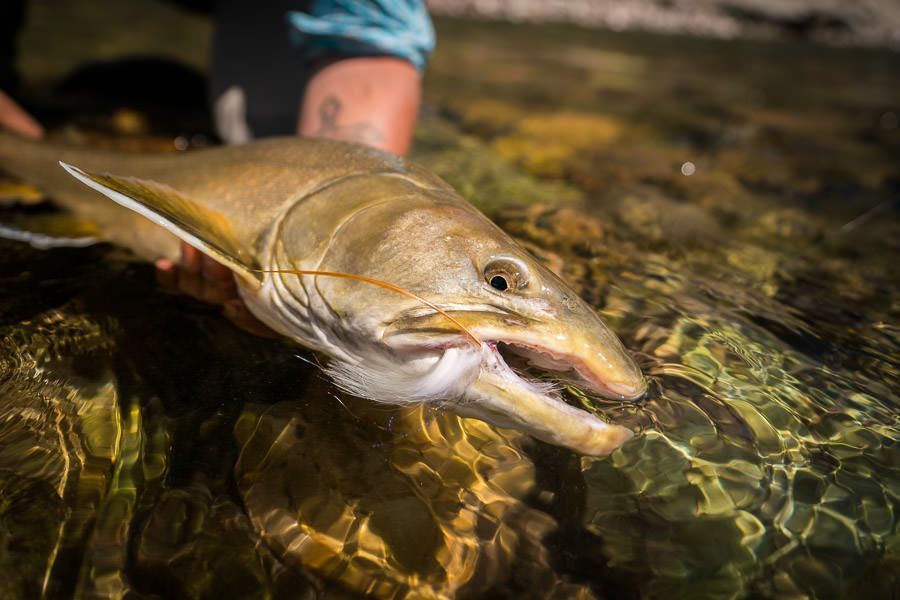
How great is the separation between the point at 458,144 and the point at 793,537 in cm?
360

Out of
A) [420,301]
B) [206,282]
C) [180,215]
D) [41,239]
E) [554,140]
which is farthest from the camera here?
[554,140]

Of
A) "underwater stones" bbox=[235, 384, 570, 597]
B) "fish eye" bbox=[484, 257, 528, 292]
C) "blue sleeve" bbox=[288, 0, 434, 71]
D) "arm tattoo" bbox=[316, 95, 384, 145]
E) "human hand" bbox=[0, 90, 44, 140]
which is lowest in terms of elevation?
"human hand" bbox=[0, 90, 44, 140]

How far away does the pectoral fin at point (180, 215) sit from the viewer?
1728 millimetres

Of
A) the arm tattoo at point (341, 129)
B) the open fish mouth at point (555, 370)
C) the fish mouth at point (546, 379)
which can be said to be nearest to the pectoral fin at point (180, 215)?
the fish mouth at point (546, 379)

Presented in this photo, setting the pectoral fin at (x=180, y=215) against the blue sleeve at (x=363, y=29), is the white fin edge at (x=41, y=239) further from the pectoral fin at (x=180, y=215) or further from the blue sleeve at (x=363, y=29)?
the blue sleeve at (x=363, y=29)

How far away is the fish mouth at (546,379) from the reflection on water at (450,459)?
132mm

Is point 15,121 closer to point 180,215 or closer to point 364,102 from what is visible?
point 364,102

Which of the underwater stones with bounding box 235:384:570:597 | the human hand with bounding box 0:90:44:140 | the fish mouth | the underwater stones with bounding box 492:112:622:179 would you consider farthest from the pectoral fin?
the underwater stones with bounding box 492:112:622:179

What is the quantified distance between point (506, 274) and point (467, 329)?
0.73 ft

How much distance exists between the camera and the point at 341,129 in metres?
3.15

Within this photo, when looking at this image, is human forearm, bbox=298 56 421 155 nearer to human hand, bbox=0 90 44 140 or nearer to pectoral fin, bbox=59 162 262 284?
pectoral fin, bbox=59 162 262 284

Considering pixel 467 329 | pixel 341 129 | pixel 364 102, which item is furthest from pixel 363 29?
pixel 467 329

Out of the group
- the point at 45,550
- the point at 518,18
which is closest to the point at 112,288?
the point at 45,550

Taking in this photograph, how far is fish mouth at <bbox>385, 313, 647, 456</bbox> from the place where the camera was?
1546mm
